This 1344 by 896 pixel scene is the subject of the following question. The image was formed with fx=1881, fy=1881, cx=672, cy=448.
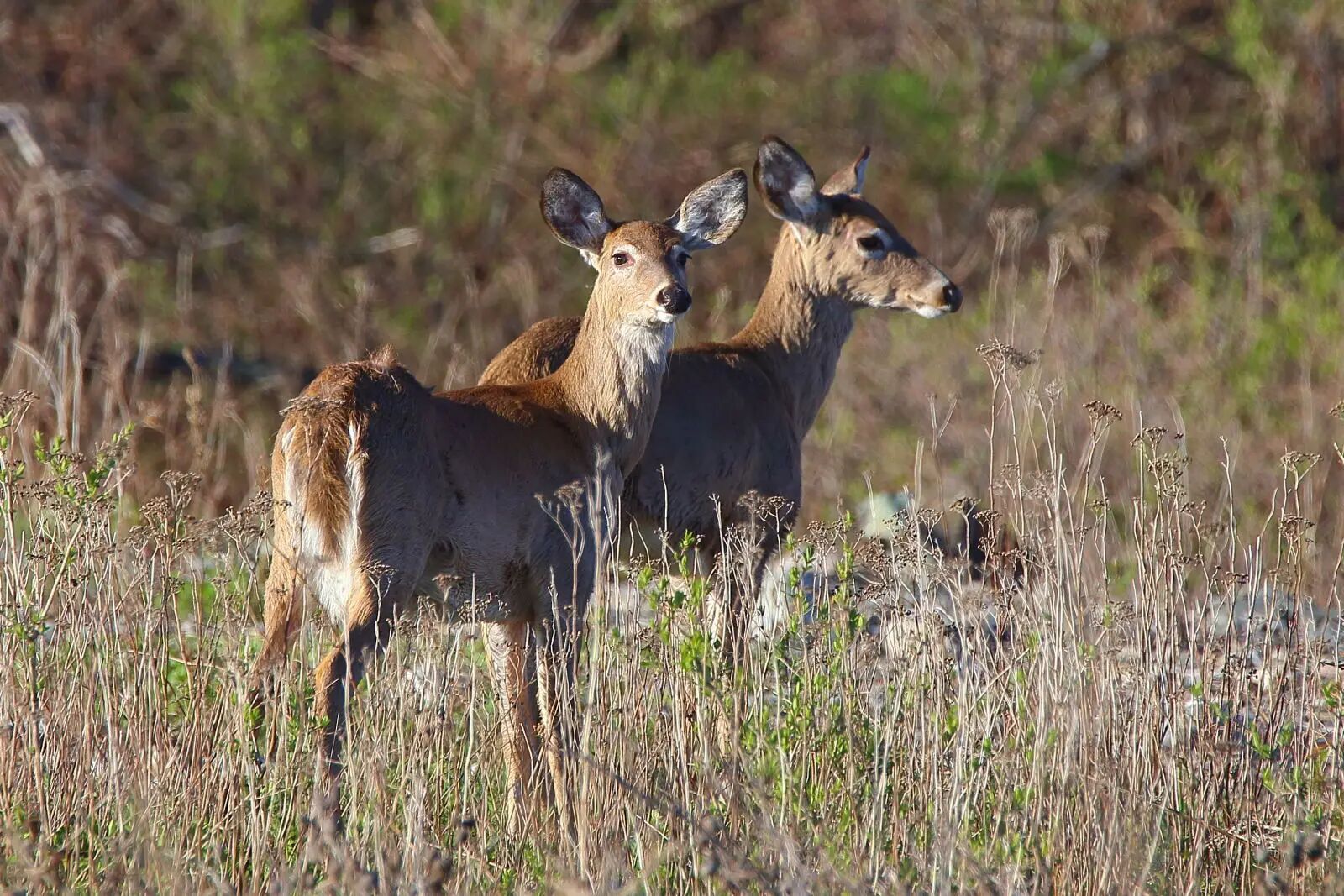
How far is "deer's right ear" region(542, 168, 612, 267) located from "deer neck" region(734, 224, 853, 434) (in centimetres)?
127

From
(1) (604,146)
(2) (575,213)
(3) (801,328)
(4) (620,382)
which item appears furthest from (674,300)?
(1) (604,146)

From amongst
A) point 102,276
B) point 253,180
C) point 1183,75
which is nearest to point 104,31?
point 253,180

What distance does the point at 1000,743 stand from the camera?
5.15m

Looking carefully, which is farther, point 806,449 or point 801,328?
point 806,449

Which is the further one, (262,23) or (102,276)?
(262,23)

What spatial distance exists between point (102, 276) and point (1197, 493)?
8.06 m

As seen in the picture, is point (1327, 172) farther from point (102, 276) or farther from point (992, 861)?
point (992, 861)

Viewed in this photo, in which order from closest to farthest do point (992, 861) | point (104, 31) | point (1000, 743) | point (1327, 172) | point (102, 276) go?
point (992, 861), point (1000, 743), point (102, 276), point (1327, 172), point (104, 31)

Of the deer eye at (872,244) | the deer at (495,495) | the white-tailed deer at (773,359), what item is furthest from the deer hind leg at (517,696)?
the deer eye at (872,244)

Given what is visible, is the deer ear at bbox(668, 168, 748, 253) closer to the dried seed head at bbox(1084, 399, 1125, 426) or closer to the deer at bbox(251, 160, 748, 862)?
the deer at bbox(251, 160, 748, 862)

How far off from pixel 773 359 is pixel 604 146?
8369 millimetres

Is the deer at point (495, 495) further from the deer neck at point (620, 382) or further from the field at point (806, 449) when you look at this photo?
the field at point (806, 449)

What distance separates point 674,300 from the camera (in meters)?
6.49

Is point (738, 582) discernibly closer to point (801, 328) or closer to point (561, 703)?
point (561, 703)
